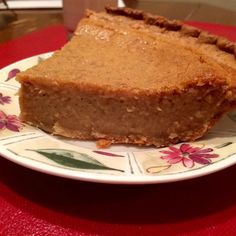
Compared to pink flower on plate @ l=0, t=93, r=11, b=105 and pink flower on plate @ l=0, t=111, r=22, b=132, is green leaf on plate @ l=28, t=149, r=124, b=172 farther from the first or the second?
pink flower on plate @ l=0, t=93, r=11, b=105

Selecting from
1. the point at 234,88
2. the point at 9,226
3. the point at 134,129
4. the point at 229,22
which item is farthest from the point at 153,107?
the point at 229,22

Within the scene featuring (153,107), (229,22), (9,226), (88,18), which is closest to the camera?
(9,226)

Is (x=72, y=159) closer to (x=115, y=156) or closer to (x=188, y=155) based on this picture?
(x=115, y=156)

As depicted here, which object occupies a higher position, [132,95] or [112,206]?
[132,95]

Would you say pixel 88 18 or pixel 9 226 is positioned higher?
pixel 88 18

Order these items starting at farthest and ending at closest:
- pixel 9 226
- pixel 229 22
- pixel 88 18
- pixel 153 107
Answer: pixel 229 22
pixel 88 18
pixel 153 107
pixel 9 226

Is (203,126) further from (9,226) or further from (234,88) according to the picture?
(9,226)

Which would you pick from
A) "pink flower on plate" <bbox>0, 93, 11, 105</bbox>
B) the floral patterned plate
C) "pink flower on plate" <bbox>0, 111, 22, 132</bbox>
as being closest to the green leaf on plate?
the floral patterned plate

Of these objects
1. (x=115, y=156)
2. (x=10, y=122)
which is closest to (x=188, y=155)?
(x=115, y=156)
